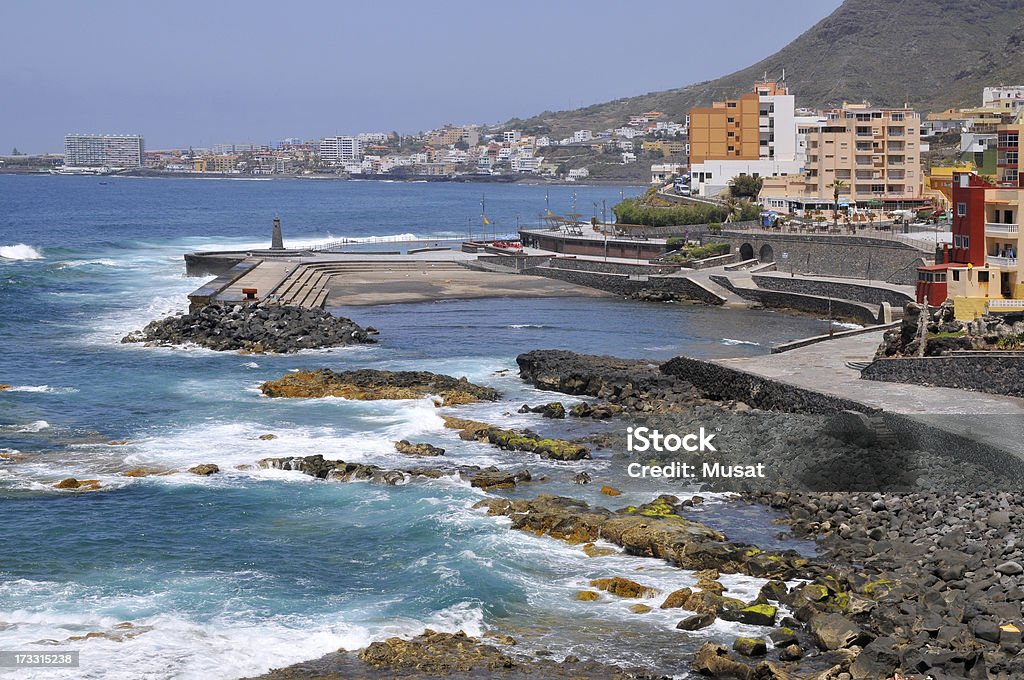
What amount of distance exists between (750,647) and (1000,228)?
21133 mm

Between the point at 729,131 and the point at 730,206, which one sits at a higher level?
the point at 729,131

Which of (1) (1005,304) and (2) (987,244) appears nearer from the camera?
(1) (1005,304)

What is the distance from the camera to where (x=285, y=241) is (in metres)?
106

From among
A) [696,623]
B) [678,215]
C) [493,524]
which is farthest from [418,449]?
[678,215]

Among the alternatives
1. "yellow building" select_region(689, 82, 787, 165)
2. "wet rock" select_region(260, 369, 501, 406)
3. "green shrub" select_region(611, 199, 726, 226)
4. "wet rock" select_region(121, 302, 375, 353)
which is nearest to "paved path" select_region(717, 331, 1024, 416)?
"wet rock" select_region(260, 369, 501, 406)

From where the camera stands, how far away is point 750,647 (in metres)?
18.0

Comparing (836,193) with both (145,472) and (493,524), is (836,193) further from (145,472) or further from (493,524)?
(493,524)

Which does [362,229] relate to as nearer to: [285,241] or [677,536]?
[285,241]

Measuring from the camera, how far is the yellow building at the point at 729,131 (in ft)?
324

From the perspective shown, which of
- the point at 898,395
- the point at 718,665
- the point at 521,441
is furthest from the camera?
the point at 521,441

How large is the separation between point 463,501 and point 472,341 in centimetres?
2188

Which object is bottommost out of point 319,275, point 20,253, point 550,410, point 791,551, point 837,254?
point 791,551

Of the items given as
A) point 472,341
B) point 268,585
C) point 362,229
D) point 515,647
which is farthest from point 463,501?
point 362,229

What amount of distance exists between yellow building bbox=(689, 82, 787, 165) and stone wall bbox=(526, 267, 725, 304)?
33.6 meters
